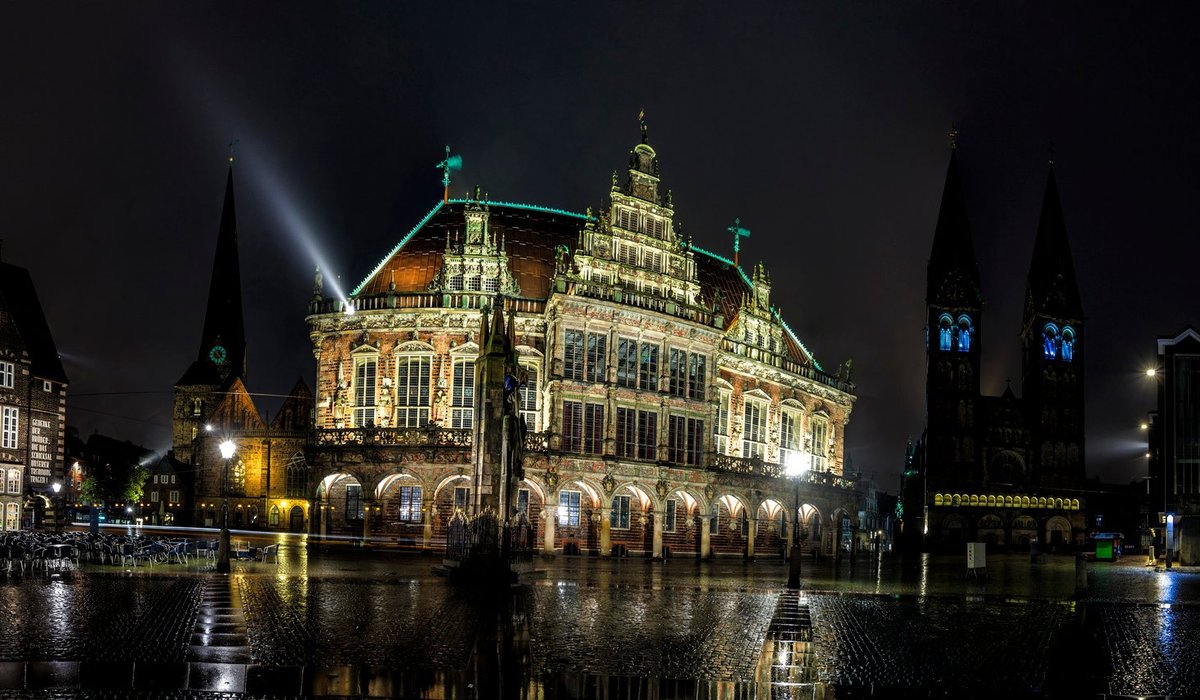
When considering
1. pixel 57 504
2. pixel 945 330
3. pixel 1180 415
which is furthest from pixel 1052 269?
pixel 57 504

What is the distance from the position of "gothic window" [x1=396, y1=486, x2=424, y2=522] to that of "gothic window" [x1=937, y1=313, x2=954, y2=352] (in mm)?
79592

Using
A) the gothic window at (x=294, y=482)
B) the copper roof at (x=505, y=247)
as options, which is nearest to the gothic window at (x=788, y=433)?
the copper roof at (x=505, y=247)

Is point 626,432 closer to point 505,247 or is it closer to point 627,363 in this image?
point 627,363

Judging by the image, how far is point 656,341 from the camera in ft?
198

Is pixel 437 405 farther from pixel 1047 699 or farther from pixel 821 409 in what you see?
pixel 1047 699

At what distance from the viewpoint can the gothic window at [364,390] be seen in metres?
59.4

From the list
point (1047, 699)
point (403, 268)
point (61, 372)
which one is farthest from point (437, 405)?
point (1047, 699)

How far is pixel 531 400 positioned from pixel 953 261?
7801 cm

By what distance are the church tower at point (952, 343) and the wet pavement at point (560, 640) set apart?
9140 centimetres

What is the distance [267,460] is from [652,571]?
141ft

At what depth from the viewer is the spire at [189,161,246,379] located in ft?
374

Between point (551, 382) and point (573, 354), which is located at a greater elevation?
point (573, 354)

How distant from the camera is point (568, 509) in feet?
193

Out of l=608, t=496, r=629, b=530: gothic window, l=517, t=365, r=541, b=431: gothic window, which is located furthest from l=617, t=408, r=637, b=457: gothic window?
l=517, t=365, r=541, b=431: gothic window
